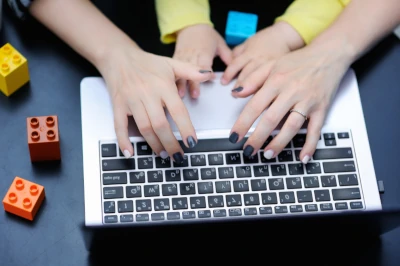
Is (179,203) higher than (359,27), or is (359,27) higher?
(359,27)

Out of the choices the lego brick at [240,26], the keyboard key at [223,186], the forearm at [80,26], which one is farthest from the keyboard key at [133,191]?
the lego brick at [240,26]

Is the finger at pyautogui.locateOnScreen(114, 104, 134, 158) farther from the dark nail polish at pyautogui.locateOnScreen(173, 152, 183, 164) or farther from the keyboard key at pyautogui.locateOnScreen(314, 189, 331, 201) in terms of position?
the keyboard key at pyautogui.locateOnScreen(314, 189, 331, 201)

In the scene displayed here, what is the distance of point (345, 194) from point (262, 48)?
0.27 m

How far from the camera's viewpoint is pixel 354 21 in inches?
34.4

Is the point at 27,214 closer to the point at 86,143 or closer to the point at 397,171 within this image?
the point at 86,143

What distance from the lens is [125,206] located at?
723 millimetres

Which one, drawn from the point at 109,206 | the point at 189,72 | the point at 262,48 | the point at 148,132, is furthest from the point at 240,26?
the point at 109,206

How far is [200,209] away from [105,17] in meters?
0.34

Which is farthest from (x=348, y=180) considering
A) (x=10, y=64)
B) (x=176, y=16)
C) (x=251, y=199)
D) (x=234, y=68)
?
(x=10, y=64)

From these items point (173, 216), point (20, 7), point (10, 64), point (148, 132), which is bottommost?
point (173, 216)

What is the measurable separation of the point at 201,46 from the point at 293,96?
0.56 feet

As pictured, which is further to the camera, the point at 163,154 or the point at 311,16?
the point at 311,16

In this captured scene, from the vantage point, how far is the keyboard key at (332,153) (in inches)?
30.6

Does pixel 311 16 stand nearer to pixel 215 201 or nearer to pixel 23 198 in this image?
pixel 215 201
